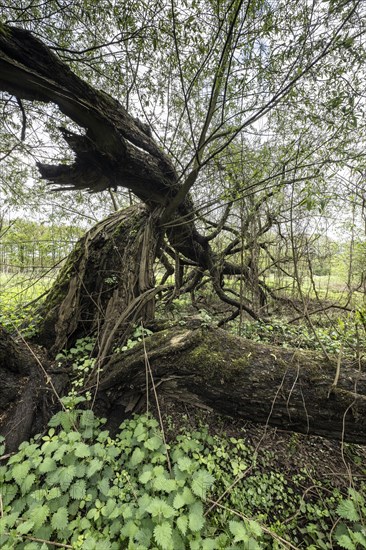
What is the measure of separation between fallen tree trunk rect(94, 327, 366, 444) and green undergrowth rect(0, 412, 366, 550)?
28cm

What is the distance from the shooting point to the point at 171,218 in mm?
3213

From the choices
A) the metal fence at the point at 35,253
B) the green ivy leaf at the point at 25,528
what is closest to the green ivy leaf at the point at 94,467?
the green ivy leaf at the point at 25,528

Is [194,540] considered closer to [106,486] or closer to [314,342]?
[106,486]

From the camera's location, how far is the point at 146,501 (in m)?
1.16

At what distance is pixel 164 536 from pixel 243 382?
89 cm

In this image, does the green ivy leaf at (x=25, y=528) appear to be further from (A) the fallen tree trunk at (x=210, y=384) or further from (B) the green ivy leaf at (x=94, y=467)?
(A) the fallen tree trunk at (x=210, y=384)

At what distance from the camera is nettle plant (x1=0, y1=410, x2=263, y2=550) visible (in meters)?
1.05

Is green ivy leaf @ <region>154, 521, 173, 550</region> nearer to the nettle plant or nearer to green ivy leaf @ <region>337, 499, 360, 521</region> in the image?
the nettle plant

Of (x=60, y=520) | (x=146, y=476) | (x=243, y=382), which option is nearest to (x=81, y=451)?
(x=60, y=520)

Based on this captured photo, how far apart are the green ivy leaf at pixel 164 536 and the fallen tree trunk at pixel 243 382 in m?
0.74

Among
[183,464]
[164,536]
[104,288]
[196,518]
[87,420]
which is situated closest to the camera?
[164,536]

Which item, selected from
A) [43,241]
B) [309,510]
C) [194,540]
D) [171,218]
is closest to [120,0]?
[171,218]

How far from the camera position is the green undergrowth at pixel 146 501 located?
3.50ft

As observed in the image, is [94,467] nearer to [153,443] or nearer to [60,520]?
[60,520]
